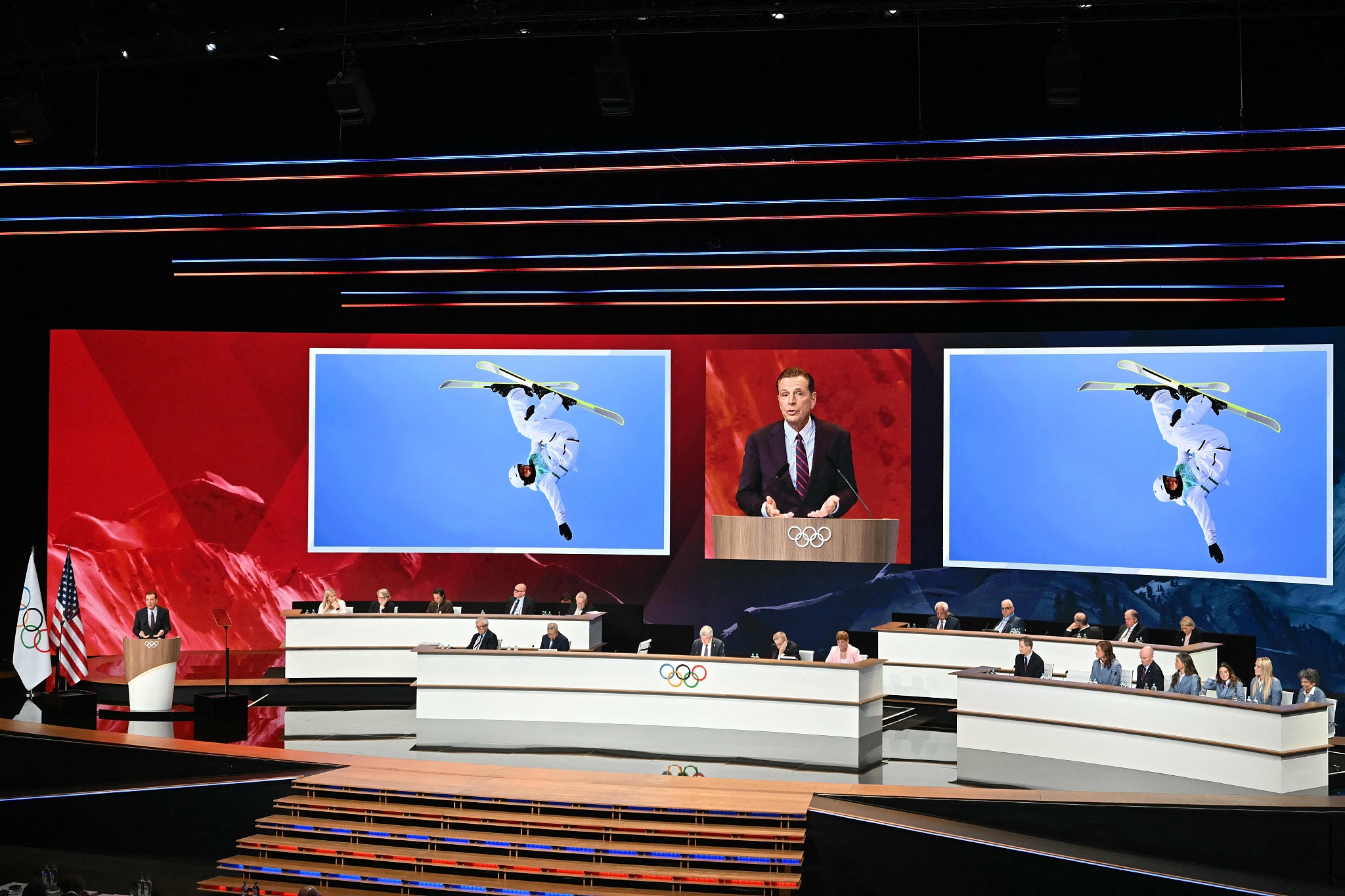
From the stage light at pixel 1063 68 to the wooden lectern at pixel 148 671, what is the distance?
8690 mm

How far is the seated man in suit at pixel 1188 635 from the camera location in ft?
34.3

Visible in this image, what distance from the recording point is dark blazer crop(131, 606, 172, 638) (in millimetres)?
10953

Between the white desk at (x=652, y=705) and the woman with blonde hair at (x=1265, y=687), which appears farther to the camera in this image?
the white desk at (x=652, y=705)

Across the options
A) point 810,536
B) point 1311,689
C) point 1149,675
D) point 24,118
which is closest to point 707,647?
point 810,536

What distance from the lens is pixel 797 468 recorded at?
1266 cm

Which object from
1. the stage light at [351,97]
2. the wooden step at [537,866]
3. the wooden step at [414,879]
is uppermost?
the stage light at [351,97]

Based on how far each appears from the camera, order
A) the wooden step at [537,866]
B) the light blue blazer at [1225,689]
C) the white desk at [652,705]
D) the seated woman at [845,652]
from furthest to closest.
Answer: the seated woman at [845,652]
the white desk at [652,705]
the light blue blazer at [1225,689]
the wooden step at [537,866]

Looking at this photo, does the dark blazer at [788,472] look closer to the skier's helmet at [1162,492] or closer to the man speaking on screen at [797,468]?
the man speaking on screen at [797,468]

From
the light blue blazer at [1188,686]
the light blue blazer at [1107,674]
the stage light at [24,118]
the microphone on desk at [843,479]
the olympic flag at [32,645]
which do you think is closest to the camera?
the light blue blazer at [1188,686]

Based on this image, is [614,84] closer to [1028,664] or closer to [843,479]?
[843,479]

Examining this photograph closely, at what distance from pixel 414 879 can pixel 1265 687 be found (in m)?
6.03

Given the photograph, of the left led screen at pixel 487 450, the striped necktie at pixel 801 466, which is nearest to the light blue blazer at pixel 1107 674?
the striped necktie at pixel 801 466

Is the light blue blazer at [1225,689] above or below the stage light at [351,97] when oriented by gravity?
below

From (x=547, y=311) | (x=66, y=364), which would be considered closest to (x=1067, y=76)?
(x=547, y=311)
